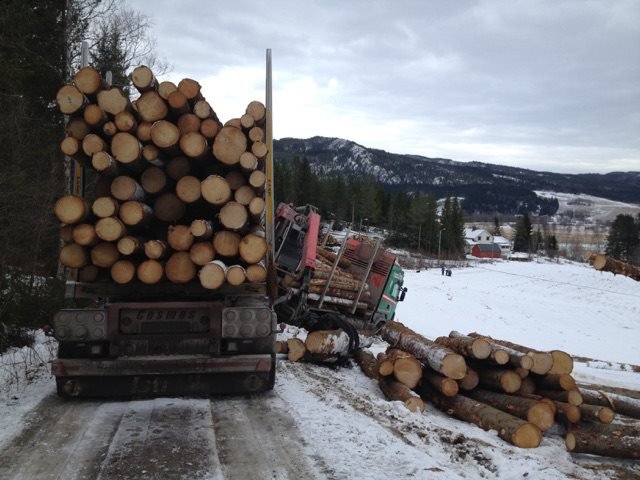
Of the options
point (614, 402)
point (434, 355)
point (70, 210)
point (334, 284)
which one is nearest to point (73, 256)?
point (70, 210)

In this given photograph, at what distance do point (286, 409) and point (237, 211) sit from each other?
2196mm

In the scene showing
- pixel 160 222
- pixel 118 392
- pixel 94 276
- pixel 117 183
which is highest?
pixel 117 183

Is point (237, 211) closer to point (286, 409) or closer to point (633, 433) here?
point (286, 409)

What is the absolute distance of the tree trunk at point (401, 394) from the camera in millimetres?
6168

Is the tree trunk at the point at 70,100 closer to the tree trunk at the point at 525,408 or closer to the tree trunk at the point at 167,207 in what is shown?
the tree trunk at the point at 167,207

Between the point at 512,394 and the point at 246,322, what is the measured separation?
12.1 ft

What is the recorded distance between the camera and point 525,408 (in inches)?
233

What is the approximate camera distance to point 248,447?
4367mm

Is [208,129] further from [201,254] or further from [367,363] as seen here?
[367,363]

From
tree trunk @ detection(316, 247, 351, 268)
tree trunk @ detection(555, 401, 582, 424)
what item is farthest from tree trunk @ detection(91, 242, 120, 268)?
tree trunk @ detection(316, 247, 351, 268)

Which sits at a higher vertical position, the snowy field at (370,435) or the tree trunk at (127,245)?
the tree trunk at (127,245)

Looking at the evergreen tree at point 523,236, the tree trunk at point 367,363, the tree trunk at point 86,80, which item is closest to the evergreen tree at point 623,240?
the evergreen tree at point 523,236

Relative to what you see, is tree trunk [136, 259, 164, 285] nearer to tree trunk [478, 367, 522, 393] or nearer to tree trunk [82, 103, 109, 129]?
tree trunk [82, 103, 109, 129]

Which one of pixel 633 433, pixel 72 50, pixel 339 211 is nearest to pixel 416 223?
pixel 339 211
